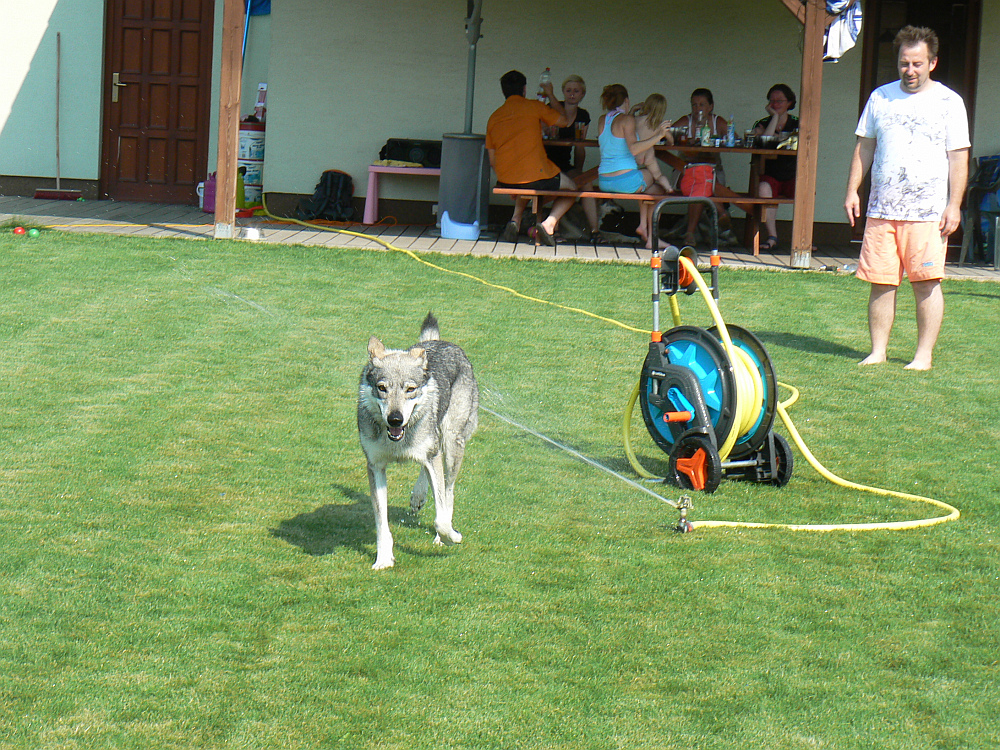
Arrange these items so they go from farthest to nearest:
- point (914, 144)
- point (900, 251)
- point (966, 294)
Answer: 1. point (966, 294)
2. point (900, 251)
3. point (914, 144)

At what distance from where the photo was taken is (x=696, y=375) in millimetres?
5465

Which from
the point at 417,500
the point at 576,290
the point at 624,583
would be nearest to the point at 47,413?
the point at 417,500

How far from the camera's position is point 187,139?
54.4 ft

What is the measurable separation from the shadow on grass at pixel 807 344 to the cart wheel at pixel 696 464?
360cm

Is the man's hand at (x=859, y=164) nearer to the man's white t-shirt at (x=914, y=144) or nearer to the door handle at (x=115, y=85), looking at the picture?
the man's white t-shirt at (x=914, y=144)

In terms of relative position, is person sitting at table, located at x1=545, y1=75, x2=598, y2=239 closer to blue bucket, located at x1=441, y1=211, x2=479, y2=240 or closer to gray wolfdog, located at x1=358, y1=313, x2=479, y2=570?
blue bucket, located at x1=441, y1=211, x2=479, y2=240

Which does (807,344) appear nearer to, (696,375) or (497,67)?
(696,375)

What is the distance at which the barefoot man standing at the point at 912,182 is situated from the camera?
7812 millimetres

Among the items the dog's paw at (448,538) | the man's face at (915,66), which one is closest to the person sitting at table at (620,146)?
the man's face at (915,66)

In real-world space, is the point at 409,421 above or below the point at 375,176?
below

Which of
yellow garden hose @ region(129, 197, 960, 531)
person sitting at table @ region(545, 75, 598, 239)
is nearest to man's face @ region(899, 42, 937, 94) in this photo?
yellow garden hose @ region(129, 197, 960, 531)

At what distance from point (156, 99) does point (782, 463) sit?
13293 millimetres

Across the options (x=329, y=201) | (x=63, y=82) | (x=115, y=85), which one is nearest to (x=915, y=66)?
(x=329, y=201)

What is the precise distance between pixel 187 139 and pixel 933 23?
1010 cm
